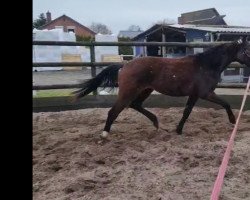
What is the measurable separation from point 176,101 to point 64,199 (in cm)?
537

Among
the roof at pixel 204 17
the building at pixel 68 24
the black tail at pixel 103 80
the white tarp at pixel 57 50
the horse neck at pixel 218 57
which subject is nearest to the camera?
the horse neck at pixel 218 57

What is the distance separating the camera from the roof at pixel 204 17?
29.6 meters

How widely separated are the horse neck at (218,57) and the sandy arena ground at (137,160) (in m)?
0.90

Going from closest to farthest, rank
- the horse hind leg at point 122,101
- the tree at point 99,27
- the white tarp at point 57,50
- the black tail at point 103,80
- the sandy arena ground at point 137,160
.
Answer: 1. the sandy arena ground at point 137,160
2. the horse hind leg at point 122,101
3. the black tail at point 103,80
4. the white tarp at point 57,50
5. the tree at point 99,27

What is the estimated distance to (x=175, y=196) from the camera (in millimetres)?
3289

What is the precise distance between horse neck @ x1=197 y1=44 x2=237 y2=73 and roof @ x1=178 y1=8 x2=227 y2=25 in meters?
24.1

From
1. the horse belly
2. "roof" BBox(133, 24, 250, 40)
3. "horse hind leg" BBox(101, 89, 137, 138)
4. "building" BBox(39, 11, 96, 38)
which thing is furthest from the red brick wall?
"horse hind leg" BBox(101, 89, 137, 138)

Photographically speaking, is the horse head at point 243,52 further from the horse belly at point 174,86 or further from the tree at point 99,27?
the tree at point 99,27

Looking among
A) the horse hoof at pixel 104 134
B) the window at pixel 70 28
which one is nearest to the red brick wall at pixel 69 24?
the window at pixel 70 28

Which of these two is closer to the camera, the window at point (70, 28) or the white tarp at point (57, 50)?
the white tarp at point (57, 50)

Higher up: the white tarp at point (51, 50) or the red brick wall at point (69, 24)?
the red brick wall at point (69, 24)

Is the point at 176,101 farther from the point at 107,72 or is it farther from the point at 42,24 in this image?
the point at 42,24

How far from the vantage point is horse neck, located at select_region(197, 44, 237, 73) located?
5898 mm

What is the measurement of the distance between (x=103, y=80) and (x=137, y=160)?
205cm
